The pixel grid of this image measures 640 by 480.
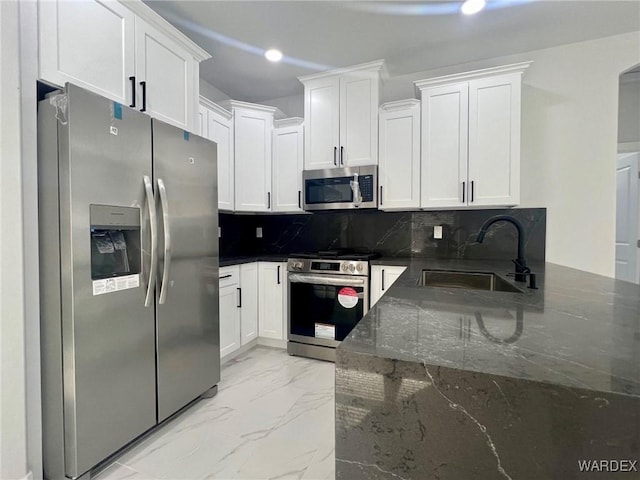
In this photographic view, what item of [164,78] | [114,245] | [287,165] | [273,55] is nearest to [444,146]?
[287,165]

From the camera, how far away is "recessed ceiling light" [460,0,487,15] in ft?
6.84

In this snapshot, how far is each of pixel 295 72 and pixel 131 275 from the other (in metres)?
2.47

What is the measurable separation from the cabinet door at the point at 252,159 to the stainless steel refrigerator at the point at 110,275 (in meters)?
1.14

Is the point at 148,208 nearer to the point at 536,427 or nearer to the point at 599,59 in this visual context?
the point at 536,427

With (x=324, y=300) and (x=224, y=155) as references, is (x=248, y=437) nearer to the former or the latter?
(x=324, y=300)

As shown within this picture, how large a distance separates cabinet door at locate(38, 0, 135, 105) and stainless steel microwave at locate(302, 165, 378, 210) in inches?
66.9

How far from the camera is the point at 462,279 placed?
202 centimetres

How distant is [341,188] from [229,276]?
1335mm

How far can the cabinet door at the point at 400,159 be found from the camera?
110 inches

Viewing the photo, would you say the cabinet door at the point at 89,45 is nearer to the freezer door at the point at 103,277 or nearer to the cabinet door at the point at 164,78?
the cabinet door at the point at 164,78

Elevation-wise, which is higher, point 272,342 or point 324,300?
point 324,300

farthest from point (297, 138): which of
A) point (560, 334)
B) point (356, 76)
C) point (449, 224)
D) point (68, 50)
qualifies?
point (560, 334)

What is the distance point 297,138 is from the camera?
126 inches

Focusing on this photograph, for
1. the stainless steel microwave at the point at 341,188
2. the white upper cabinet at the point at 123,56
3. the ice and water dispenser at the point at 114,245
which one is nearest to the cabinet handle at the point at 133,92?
the white upper cabinet at the point at 123,56
